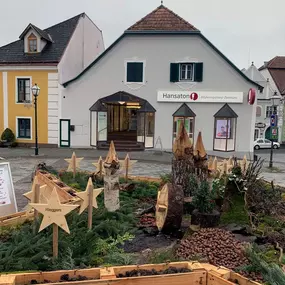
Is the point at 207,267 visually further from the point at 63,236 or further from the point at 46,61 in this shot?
the point at 46,61

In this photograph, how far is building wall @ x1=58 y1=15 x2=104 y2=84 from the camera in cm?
2311

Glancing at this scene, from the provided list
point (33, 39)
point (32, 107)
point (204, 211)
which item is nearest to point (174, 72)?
point (32, 107)

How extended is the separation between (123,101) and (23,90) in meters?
7.06

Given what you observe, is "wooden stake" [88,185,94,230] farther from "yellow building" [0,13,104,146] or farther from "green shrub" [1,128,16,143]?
"green shrub" [1,128,16,143]

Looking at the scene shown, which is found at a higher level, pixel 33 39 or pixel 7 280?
pixel 33 39

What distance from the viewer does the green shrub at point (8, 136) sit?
23.0 meters

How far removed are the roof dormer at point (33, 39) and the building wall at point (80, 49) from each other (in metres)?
1.86

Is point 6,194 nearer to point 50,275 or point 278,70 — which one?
point 50,275

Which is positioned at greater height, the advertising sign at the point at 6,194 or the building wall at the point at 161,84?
the building wall at the point at 161,84

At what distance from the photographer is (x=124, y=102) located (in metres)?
21.9

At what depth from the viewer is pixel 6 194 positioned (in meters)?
6.81

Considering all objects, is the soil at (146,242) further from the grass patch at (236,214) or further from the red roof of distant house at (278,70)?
the red roof of distant house at (278,70)

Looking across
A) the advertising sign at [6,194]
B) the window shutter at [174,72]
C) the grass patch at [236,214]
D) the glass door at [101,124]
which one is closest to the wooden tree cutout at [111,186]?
the advertising sign at [6,194]

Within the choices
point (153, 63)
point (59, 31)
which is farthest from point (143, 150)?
point (59, 31)
